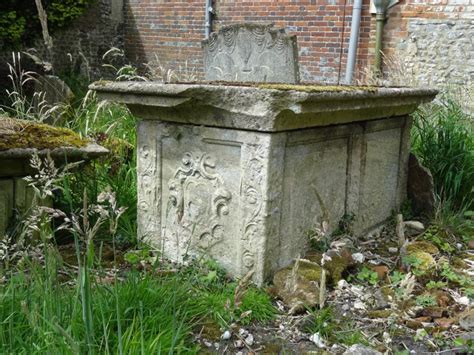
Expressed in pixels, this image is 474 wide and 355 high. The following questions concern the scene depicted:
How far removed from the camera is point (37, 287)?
2.09 meters

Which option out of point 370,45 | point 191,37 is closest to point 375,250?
point 370,45

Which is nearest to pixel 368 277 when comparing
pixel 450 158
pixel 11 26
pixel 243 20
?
pixel 450 158

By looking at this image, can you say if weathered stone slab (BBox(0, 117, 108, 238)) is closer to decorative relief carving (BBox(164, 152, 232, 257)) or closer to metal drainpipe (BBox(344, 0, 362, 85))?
decorative relief carving (BBox(164, 152, 232, 257))

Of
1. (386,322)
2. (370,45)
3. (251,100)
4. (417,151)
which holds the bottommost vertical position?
(386,322)

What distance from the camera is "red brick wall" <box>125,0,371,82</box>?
8984 millimetres

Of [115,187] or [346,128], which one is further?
[115,187]

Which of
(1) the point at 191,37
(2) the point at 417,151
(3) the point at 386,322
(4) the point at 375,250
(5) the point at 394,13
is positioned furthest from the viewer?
(1) the point at 191,37

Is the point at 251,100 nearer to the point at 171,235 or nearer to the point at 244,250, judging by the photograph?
the point at 244,250

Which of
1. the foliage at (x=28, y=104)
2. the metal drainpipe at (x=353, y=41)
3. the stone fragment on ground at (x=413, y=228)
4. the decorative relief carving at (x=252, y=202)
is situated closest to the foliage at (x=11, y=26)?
the foliage at (x=28, y=104)

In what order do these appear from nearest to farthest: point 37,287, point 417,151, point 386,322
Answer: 1. point 37,287
2. point 386,322
3. point 417,151

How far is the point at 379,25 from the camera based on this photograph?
8469 millimetres

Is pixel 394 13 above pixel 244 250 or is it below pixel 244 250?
above

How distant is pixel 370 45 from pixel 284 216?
6311 millimetres

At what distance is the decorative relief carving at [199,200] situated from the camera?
9.96ft
